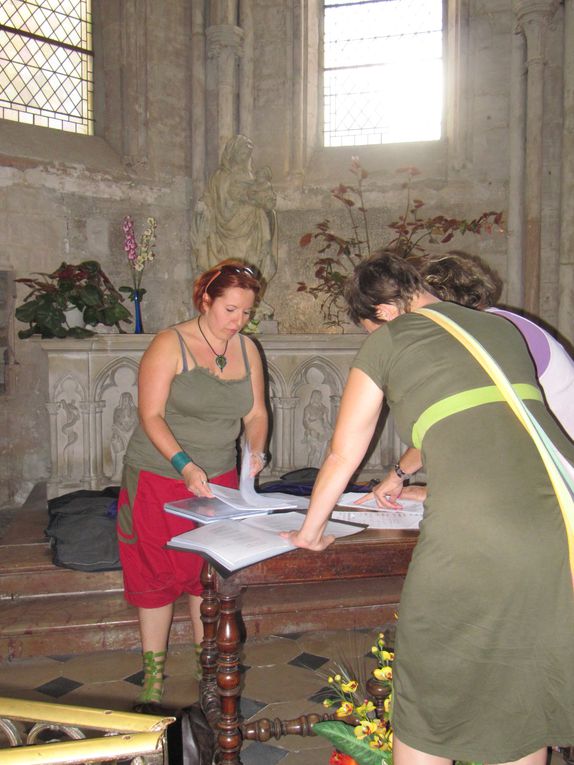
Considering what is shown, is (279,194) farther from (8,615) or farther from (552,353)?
(552,353)

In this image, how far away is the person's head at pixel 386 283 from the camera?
1558mm

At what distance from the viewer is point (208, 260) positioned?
6000 millimetres

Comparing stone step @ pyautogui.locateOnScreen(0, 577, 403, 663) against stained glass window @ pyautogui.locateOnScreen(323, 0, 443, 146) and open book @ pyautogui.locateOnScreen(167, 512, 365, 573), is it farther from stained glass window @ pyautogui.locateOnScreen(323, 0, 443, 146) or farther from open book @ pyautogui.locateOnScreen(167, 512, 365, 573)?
stained glass window @ pyautogui.locateOnScreen(323, 0, 443, 146)

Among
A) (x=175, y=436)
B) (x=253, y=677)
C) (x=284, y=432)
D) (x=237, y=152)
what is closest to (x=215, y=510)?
(x=175, y=436)

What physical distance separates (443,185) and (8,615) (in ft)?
18.2

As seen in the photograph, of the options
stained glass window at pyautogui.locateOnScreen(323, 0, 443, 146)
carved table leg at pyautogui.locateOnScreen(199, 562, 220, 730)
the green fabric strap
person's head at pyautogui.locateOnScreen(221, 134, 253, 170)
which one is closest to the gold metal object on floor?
the green fabric strap

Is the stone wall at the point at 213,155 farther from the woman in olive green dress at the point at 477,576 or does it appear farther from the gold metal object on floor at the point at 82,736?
the gold metal object on floor at the point at 82,736

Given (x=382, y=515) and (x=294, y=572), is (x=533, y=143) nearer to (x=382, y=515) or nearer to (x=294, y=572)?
(x=382, y=515)

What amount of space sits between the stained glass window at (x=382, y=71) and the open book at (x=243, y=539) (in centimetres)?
646

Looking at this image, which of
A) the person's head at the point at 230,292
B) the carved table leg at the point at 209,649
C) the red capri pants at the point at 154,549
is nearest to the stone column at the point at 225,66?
the person's head at the point at 230,292

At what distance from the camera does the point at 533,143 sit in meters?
6.54

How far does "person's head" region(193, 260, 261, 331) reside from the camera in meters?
2.36

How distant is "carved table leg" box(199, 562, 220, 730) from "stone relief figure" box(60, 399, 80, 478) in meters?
2.74

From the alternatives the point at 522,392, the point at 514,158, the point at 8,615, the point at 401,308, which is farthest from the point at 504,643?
the point at 514,158
